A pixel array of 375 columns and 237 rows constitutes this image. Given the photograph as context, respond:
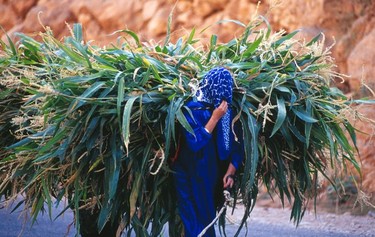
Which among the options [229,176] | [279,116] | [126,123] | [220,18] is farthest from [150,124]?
[220,18]

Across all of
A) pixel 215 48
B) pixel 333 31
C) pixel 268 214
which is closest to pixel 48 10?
pixel 333 31

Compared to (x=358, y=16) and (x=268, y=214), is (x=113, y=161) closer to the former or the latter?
(x=268, y=214)

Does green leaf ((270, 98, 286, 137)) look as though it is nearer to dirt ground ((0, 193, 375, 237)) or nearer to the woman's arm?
the woman's arm

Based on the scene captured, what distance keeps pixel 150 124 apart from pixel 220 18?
29.4 ft

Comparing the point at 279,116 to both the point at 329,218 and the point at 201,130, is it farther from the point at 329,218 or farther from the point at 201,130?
the point at 329,218

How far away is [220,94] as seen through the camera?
4168mm

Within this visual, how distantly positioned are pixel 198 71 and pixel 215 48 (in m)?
0.37

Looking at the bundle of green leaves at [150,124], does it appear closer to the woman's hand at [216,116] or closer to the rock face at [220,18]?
the woman's hand at [216,116]

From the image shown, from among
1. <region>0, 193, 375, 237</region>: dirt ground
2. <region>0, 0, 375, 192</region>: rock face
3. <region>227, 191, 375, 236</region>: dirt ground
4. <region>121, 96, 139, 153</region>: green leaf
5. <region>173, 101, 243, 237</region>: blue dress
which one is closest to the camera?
<region>121, 96, 139, 153</region>: green leaf

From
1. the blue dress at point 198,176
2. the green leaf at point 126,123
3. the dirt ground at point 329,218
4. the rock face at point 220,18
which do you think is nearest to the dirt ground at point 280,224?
the dirt ground at point 329,218

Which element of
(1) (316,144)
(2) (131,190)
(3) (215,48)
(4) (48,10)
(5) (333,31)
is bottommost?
(2) (131,190)

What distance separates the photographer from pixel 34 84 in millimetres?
4492

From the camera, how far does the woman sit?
4184mm

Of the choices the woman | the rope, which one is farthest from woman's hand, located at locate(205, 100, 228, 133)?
the rope
